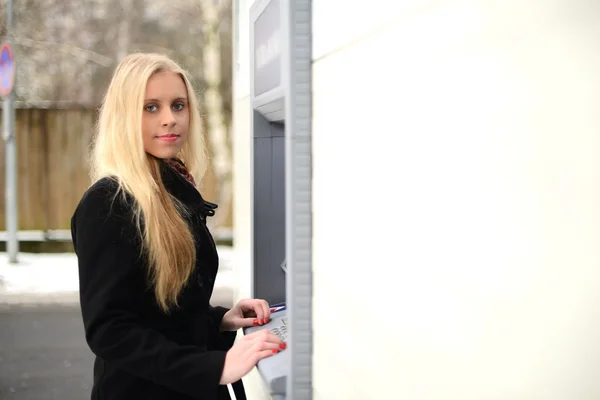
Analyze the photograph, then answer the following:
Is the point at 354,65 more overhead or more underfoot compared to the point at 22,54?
more underfoot

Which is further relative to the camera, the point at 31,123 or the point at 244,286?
the point at 31,123

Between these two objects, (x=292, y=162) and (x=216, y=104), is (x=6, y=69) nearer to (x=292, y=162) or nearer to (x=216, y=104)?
(x=216, y=104)

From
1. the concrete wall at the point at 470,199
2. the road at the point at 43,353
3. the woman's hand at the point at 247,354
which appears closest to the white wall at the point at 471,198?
the concrete wall at the point at 470,199

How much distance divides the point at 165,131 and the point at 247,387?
144 cm

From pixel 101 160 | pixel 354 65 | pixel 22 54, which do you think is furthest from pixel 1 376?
pixel 22 54

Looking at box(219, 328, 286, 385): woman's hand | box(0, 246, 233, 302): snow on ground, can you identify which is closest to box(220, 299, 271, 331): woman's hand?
box(219, 328, 286, 385): woman's hand

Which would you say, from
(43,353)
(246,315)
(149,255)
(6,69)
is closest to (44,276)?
(6,69)

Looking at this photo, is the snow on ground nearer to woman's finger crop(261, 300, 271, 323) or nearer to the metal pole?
the metal pole

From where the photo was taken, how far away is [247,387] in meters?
2.85

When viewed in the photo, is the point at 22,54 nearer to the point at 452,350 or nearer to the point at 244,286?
the point at 244,286

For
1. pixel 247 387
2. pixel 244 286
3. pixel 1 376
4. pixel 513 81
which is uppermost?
pixel 513 81

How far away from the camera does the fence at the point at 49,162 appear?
392 inches

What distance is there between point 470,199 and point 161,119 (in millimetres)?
1174

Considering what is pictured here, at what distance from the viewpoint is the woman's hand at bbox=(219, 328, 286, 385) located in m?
1.54
